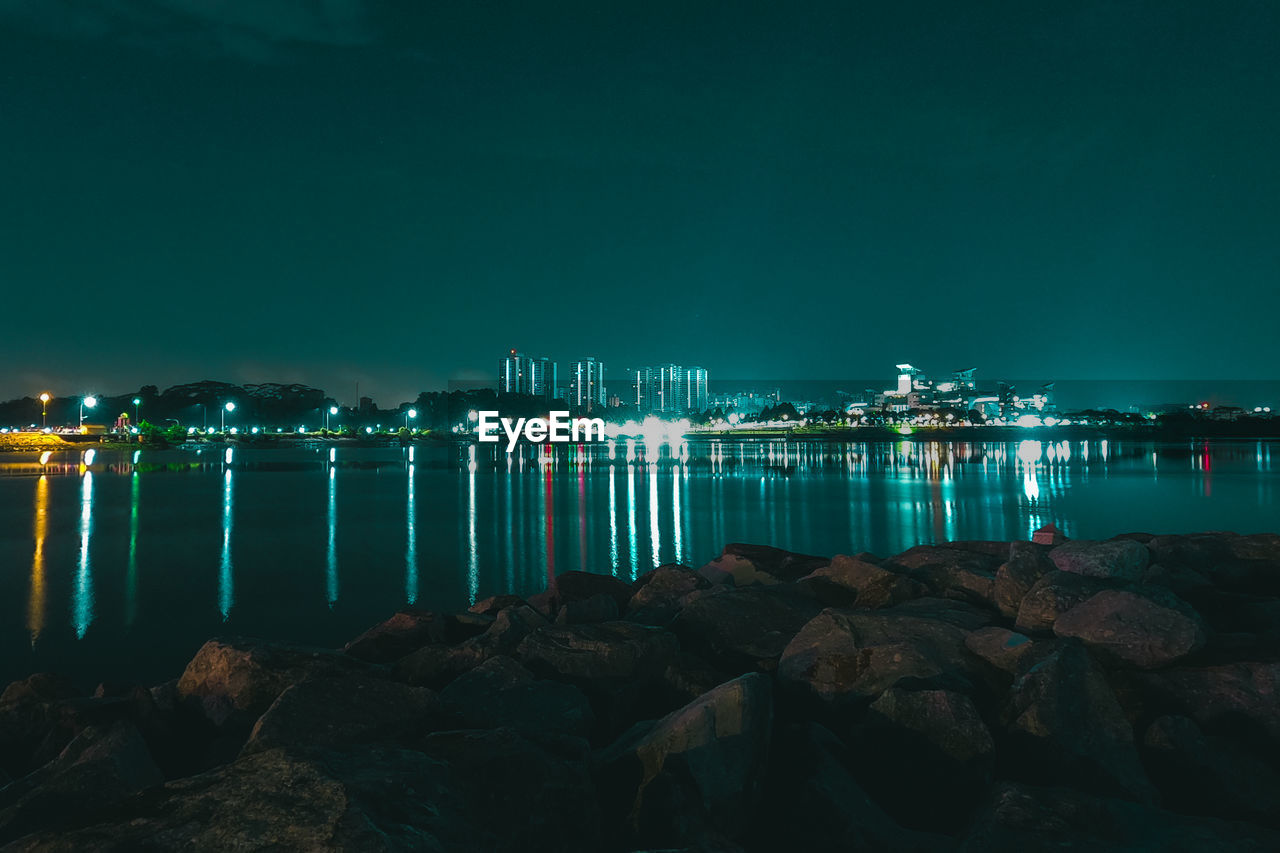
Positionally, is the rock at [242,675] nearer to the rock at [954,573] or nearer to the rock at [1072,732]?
the rock at [1072,732]

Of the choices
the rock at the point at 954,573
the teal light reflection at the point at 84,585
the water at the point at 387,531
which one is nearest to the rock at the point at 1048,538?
the rock at the point at 954,573

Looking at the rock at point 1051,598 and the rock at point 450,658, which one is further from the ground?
the rock at point 1051,598

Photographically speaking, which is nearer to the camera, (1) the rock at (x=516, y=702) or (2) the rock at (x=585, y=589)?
(1) the rock at (x=516, y=702)

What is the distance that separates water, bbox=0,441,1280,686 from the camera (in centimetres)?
1062

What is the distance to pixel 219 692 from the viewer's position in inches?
205

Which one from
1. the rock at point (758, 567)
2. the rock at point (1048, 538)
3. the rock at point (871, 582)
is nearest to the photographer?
the rock at point (871, 582)

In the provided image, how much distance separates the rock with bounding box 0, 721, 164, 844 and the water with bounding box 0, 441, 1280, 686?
15.2 feet

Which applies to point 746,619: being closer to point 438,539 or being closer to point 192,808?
point 192,808

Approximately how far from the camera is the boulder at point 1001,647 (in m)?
5.17

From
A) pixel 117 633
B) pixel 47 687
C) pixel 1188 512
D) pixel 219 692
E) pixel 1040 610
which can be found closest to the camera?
pixel 219 692

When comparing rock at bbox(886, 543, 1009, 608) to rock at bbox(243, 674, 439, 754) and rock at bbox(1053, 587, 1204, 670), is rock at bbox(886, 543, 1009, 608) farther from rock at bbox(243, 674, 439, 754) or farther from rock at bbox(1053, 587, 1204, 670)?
rock at bbox(243, 674, 439, 754)

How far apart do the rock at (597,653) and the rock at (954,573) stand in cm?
341

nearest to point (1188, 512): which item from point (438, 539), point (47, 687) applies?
point (438, 539)

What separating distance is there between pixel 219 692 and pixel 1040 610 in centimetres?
581
